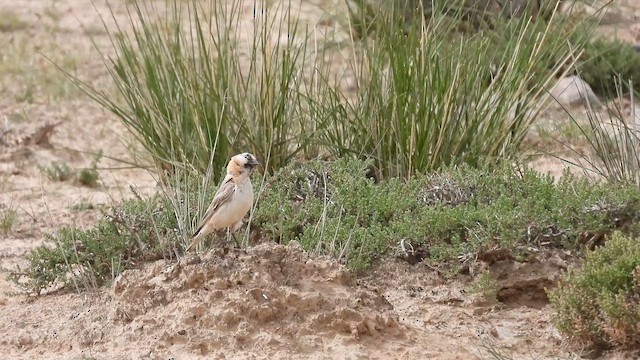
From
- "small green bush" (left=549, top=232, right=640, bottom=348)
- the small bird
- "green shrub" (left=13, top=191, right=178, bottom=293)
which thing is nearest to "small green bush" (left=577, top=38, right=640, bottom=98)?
"green shrub" (left=13, top=191, right=178, bottom=293)

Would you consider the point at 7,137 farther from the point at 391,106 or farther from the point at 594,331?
Result: the point at 594,331

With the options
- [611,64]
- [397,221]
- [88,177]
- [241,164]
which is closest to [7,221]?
[88,177]

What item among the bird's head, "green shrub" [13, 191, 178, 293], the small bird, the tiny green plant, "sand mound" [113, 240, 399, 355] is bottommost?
the tiny green plant

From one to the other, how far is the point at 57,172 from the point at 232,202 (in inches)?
131

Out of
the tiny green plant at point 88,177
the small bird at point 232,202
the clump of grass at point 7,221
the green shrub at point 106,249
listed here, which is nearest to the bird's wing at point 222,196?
the small bird at point 232,202

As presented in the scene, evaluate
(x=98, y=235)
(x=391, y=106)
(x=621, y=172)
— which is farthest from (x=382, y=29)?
(x=98, y=235)

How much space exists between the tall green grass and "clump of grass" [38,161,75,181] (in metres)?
1.34

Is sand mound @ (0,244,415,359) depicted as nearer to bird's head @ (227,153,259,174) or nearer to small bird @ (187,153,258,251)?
small bird @ (187,153,258,251)

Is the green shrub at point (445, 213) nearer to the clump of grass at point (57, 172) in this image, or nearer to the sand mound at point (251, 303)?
the sand mound at point (251, 303)

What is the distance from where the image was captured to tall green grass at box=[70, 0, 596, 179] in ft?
20.0

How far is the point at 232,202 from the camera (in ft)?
15.6

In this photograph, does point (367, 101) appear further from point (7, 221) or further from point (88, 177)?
point (88, 177)

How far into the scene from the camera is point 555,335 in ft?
15.6

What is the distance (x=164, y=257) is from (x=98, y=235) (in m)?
0.49
